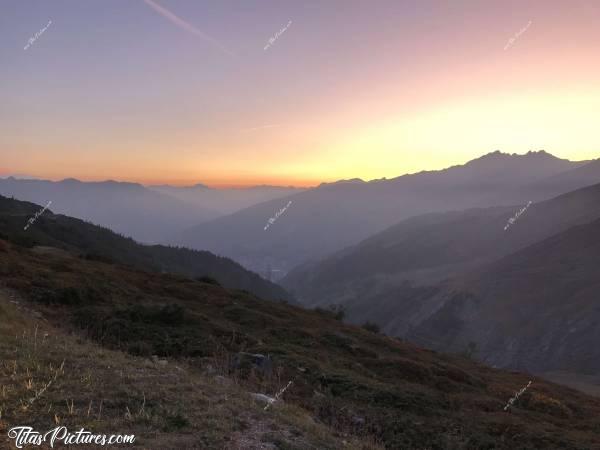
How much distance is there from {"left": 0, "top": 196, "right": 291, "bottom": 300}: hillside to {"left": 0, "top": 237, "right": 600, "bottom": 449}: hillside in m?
22.9

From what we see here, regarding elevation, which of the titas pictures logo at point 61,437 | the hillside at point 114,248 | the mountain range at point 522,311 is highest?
the titas pictures logo at point 61,437

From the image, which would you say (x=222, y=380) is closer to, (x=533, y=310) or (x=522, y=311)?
(x=533, y=310)

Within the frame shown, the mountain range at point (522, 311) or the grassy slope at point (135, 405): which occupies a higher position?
the grassy slope at point (135, 405)

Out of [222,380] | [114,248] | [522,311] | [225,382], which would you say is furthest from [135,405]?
[522,311]

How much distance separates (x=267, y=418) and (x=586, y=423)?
17.6m

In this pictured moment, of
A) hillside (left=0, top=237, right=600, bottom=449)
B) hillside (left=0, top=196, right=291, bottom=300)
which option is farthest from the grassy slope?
hillside (left=0, top=196, right=291, bottom=300)

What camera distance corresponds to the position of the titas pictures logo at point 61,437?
252 inches

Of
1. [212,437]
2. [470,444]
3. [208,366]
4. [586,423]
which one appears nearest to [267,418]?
[212,437]

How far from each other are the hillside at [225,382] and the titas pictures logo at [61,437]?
0.85 feet

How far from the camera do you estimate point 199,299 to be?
102 ft

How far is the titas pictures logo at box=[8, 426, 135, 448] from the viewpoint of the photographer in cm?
639

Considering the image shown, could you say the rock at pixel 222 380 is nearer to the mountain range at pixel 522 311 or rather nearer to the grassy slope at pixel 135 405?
the grassy slope at pixel 135 405

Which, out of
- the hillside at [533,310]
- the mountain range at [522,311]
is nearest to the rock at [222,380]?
the mountain range at [522,311]

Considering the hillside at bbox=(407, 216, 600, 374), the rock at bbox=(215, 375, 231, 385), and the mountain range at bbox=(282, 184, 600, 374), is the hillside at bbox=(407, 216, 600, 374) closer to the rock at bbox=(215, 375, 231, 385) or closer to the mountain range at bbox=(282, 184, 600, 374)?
the mountain range at bbox=(282, 184, 600, 374)
